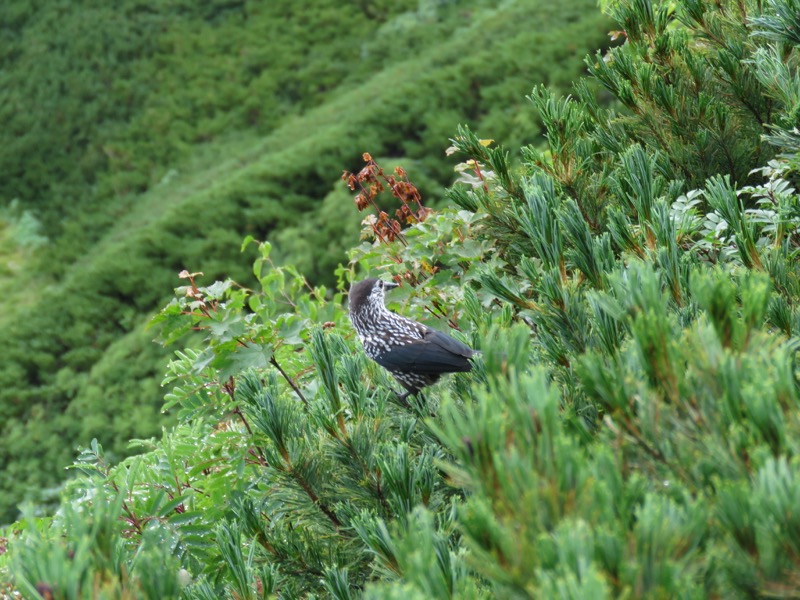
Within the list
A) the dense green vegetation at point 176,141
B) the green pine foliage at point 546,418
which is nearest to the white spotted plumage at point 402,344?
the green pine foliage at point 546,418

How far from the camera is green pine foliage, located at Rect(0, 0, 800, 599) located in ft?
4.02

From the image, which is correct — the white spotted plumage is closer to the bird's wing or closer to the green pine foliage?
the bird's wing

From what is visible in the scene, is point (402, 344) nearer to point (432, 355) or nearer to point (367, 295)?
point (432, 355)

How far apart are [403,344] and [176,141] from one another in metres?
11.9

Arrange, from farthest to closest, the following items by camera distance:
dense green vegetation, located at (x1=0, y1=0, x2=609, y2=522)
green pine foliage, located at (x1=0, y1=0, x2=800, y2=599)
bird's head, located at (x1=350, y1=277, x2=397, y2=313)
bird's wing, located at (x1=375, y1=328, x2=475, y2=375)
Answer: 1. dense green vegetation, located at (x1=0, y1=0, x2=609, y2=522)
2. bird's head, located at (x1=350, y1=277, x2=397, y2=313)
3. bird's wing, located at (x1=375, y1=328, x2=475, y2=375)
4. green pine foliage, located at (x1=0, y1=0, x2=800, y2=599)

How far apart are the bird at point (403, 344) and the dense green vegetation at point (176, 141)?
5.54 meters

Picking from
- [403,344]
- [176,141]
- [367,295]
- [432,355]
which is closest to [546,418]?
[432,355]

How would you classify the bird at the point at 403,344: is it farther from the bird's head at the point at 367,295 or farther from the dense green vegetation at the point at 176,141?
the dense green vegetation at the point at 176,141

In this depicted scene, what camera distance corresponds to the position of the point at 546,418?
125cm

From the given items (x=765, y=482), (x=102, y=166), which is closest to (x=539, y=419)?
(x=765, y=482)

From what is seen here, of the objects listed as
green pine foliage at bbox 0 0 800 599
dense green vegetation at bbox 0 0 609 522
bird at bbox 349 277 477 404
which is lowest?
dense green vegetation at bbox 0 0 609 522

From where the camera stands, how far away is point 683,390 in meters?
1.38

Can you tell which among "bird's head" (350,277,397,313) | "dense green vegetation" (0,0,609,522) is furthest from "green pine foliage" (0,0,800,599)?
"dense green vegetation" (0,0,609,522)

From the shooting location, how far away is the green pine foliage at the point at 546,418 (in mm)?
1227
